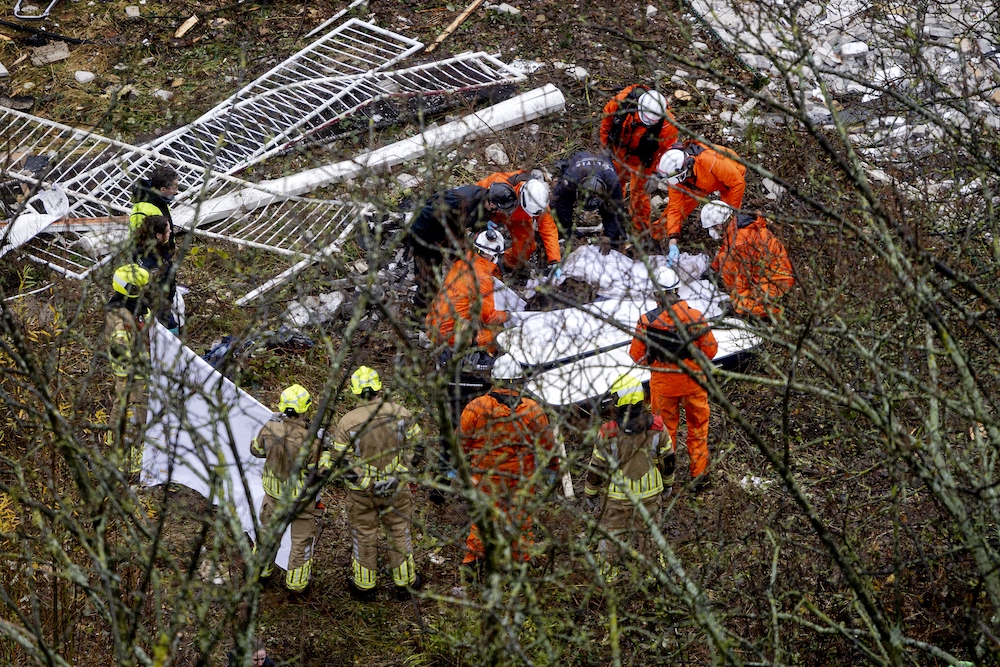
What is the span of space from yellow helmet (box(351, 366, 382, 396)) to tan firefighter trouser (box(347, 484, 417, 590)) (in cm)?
64

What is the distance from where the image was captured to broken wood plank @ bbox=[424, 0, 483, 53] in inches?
430

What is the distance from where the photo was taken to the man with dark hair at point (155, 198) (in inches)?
281

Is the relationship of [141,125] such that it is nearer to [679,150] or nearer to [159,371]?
[679,150]

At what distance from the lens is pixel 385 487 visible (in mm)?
5691

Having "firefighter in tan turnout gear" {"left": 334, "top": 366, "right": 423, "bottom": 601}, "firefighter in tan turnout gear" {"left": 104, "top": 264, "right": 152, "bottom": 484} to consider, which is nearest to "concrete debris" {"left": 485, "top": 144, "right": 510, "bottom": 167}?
"firefighter in tan turnout gear" {"left": 104, "top": 264, "right": 152, "bottom": 484}

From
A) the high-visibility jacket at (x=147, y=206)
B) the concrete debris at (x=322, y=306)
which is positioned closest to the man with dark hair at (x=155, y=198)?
the high-visibility jacket at (x=147, y=206)

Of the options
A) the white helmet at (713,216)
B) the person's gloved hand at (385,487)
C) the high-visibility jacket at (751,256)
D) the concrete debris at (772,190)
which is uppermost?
the concrete debris at (772,190)

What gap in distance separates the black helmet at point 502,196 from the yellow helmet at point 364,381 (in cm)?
209

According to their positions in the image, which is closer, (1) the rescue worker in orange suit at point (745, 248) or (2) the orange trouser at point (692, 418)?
(1) the rescue worker in orange suit at point (745, 248)

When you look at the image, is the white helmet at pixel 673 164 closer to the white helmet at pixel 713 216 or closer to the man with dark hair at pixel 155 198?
the white helmet at pixel 713 216

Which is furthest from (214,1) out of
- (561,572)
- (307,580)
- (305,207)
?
(561,572)

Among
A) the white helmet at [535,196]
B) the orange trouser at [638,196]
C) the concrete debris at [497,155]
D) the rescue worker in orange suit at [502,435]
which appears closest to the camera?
the rescue worker in orange suit at [502,435]

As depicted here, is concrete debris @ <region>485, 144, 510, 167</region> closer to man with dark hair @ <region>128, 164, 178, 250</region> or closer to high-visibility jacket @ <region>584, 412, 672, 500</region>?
man with dark hair @ <region>128, 164, 178, 250</region>

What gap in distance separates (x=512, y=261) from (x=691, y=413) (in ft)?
7.02
